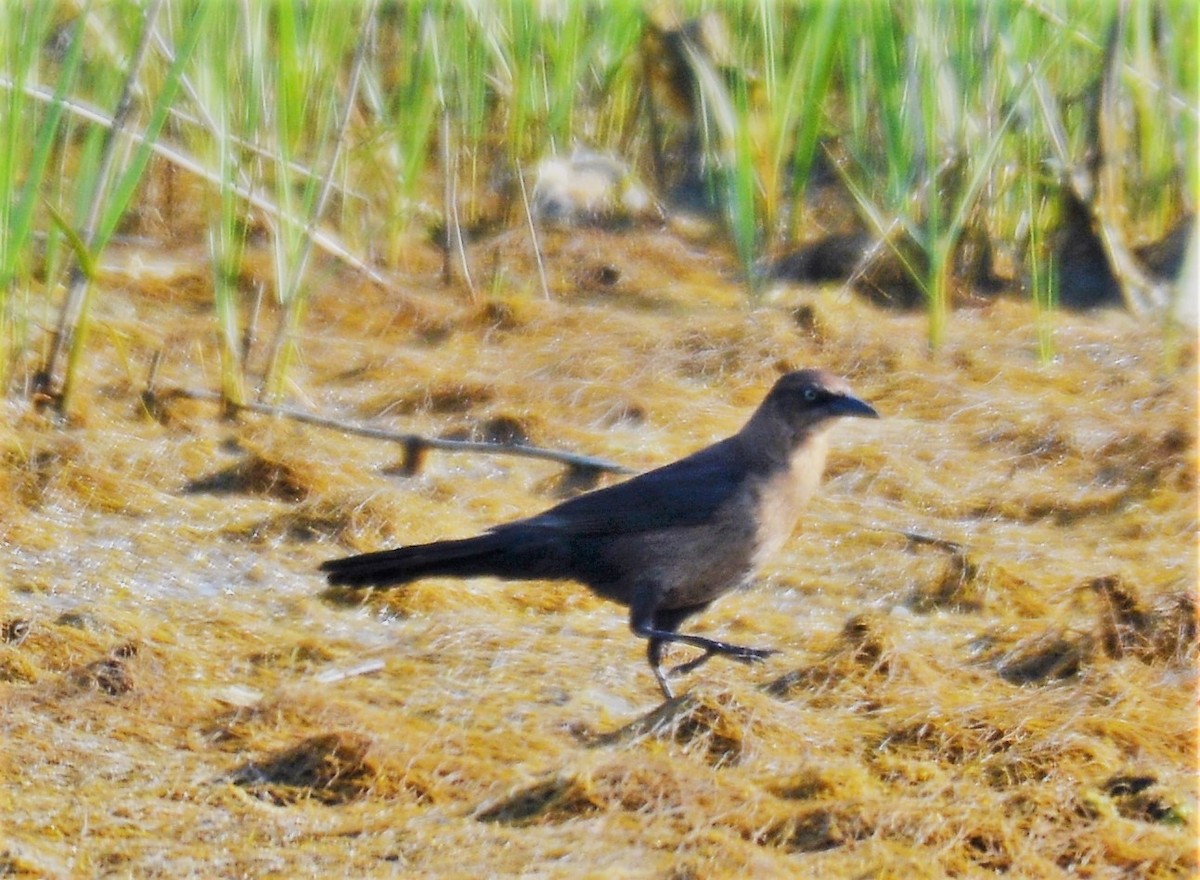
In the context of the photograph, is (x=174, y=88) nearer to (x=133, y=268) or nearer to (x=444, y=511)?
(x=444, y=511)

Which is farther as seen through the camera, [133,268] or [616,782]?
[133,268]

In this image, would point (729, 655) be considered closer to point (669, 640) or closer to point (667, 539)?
point (669, 640)

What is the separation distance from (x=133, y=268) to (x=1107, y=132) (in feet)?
14.6

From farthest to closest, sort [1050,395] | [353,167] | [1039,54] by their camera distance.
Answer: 1. [353,167]
2. [1050,395]
3. [1039,54]

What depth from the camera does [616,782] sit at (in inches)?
130

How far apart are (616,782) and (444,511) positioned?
2243 millimetres

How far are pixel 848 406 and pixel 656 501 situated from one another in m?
0.67

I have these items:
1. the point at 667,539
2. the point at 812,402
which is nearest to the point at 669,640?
the point at 667,539

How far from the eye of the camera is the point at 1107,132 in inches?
275

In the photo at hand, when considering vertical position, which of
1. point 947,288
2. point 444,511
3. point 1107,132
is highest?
point 1107,132

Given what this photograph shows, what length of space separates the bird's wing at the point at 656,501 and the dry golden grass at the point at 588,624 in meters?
0.36

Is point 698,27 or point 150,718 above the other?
point 698,27

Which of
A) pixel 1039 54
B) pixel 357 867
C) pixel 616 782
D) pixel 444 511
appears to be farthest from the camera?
pixel 1039 54

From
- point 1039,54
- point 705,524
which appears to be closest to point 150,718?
point 705,524
